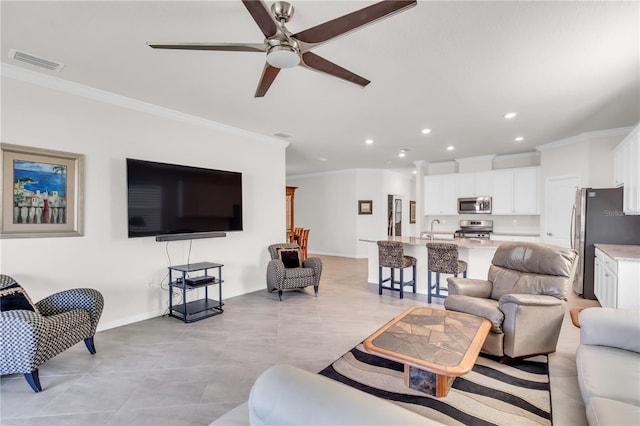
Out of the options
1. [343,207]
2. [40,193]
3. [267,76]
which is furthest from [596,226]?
[40,193]

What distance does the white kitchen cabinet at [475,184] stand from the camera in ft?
23.3

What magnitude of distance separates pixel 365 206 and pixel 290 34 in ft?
24.7

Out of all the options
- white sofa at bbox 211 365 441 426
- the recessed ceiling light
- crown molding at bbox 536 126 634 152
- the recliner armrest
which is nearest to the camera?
white sofa at bbox 211 365 441 426

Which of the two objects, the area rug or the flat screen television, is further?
the flat screen television

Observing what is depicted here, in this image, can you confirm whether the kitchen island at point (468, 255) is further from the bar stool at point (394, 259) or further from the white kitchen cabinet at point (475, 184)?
the white kitchen cabinet at point (475, 184)

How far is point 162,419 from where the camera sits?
2020 mm

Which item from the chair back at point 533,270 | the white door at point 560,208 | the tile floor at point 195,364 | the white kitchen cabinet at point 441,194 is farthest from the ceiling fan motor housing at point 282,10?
the white kitchen cabinet at point 441,194

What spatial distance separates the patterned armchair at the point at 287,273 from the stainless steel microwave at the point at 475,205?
4.16m

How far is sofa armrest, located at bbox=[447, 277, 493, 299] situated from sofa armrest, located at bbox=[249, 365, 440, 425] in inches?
112

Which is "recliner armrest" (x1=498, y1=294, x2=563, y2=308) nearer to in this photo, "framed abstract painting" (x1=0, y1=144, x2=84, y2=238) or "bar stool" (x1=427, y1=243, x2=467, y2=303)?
"bar stool" (x1=427, y1=243, x2=467, y2=303)

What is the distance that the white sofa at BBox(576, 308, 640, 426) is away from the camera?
1356 millimetres

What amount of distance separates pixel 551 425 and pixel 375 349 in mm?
1140

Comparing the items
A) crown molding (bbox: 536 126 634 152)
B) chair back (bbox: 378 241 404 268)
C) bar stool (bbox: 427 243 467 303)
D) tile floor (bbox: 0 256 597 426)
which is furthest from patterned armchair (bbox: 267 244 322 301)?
crown molding (bbox: 536 126 634 152)

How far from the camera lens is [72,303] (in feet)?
9.35
